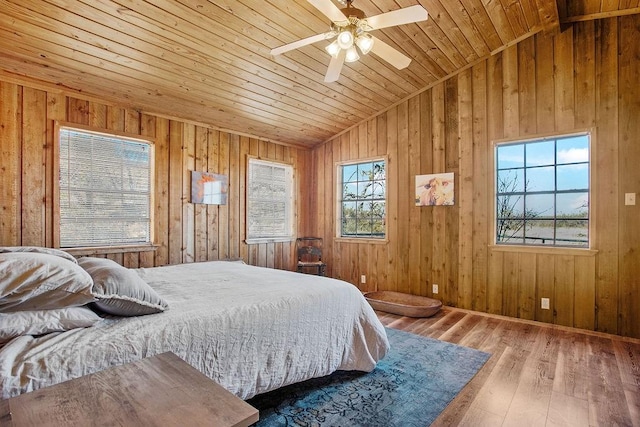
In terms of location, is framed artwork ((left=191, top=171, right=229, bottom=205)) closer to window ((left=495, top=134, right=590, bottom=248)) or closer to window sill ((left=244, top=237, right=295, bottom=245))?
window sill ((left=244, top=237, right=295, bottom=245))

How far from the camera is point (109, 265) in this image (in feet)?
5.60

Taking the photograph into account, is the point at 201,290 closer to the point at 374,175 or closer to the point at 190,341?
the point at 190,341

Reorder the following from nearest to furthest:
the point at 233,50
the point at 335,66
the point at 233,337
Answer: the point at 233,337
the point at 335,66
the point at 233,50

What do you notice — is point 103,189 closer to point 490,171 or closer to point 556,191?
point 490,171

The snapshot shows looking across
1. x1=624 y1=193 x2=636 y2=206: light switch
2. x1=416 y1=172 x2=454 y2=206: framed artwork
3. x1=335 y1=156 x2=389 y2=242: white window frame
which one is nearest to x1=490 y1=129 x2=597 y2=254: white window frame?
x1=624 y1=193 x2=636 y2=206: light switch

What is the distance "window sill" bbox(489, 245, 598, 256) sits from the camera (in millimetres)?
3322

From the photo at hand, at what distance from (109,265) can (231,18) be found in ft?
7.10

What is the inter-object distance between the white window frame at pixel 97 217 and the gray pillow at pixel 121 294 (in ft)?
6.67

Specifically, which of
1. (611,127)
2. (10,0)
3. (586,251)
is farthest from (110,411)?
(611,127)

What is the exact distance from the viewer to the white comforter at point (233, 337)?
120 cm

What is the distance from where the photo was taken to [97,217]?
3.43 metres

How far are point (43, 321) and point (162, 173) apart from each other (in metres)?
2.77

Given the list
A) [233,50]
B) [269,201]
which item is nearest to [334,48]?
[233,50]

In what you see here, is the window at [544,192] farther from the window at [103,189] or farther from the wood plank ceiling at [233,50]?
the window at [103,189]
